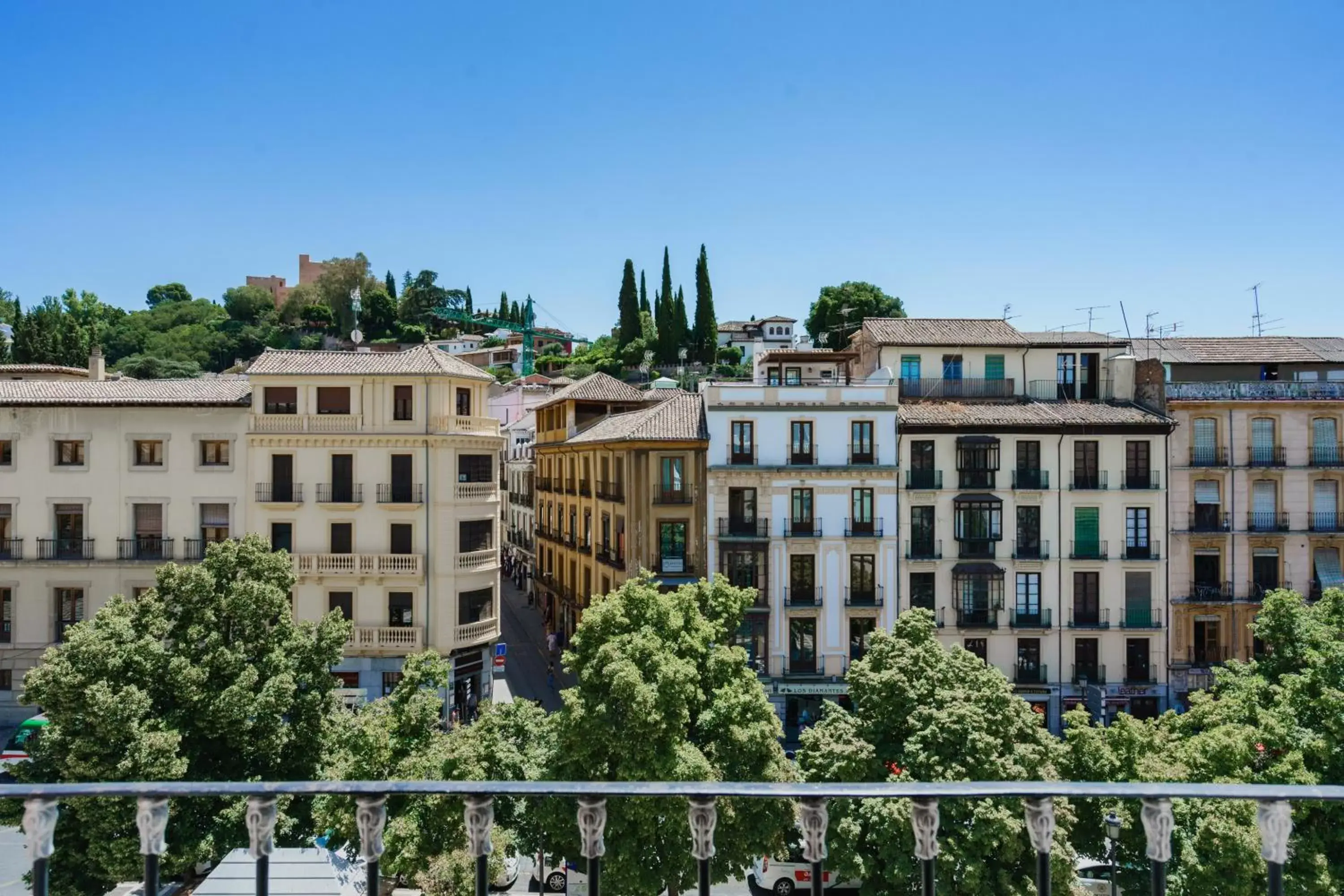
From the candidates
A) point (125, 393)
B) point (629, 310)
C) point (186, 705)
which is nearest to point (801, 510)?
point (186, 705)

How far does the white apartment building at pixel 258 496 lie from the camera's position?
3112 centimetres

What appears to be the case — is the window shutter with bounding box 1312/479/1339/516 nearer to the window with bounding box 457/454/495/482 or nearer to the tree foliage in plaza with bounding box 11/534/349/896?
the window with bounding box 457/454/495/482

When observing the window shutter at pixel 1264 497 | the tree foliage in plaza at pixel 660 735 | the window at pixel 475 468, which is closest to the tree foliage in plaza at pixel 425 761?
the tree foliage in plaza at pixel 660 735

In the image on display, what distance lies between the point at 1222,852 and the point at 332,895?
14388mm

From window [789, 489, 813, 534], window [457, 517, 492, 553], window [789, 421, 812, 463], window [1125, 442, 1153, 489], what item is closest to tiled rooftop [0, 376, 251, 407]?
window [457, 517, 492, 553]

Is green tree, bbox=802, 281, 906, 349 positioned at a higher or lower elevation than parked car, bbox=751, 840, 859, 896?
higher

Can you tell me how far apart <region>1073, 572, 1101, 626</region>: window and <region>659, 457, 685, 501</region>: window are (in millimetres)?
14681

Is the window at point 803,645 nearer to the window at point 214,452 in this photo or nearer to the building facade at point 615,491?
the building facade at point 615,491

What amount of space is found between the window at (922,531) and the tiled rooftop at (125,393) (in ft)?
78.2

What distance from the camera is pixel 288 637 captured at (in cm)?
1919

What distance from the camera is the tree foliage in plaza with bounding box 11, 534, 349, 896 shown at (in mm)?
15750

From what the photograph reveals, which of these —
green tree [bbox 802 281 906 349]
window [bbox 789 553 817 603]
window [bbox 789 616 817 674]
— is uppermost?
green tree [bbox 802 281 906 349]

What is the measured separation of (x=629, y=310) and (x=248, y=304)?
242ft

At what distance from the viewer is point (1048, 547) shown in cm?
3262
